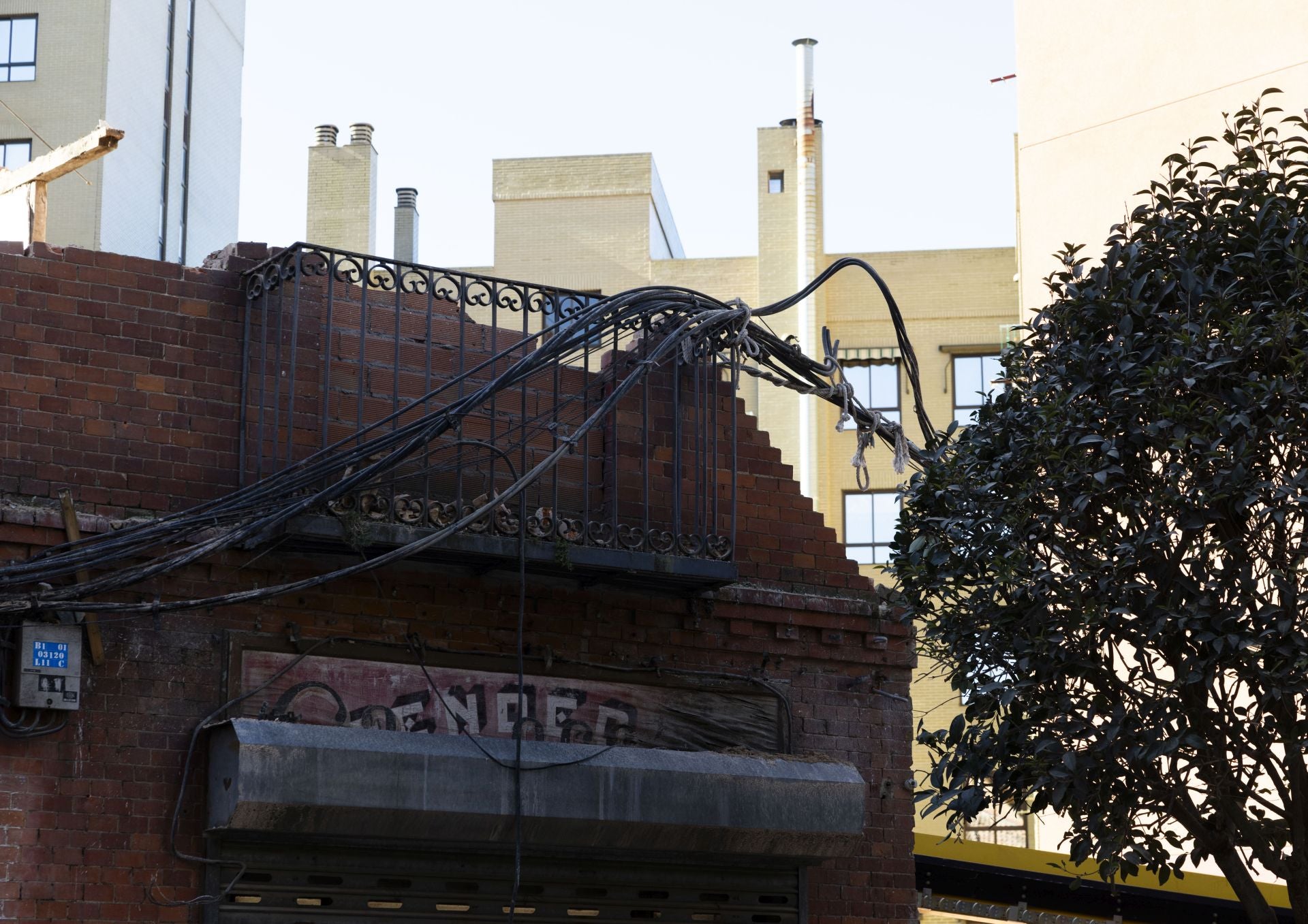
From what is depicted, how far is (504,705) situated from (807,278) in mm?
24133

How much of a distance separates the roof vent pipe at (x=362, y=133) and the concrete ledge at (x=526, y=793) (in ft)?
98.9


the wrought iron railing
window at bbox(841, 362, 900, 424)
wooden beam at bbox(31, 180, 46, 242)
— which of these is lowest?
the wrought iron railing

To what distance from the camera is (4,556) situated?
916 centimetres

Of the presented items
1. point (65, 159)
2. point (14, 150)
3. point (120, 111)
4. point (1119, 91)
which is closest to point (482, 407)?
point (65, 159)

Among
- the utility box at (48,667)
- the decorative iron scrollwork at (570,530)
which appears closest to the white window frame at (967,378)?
the decorative iron scrollwork at (570,530)

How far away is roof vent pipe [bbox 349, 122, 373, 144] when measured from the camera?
38812 millimetres

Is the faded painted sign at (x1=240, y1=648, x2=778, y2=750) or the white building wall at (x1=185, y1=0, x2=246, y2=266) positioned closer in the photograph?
the faded painted sign at (x1=240, y1=648, x2=778, y2=750)

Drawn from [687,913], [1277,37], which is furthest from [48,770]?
[1277,37]

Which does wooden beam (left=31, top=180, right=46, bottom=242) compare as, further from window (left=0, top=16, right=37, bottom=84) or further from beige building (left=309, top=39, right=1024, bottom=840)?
window (left=0, top=16, right=37, bottom=84)

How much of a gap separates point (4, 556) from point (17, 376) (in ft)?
3.35

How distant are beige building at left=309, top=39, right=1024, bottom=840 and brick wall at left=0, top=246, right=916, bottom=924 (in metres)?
20.6

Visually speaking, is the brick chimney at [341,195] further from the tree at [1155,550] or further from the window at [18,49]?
the tree at [1155,550]

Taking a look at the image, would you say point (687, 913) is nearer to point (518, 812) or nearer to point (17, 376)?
point (518, 812)

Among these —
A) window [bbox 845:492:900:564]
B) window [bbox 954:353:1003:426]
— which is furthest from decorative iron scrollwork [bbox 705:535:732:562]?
window [bbox 954:353:1003:426]
